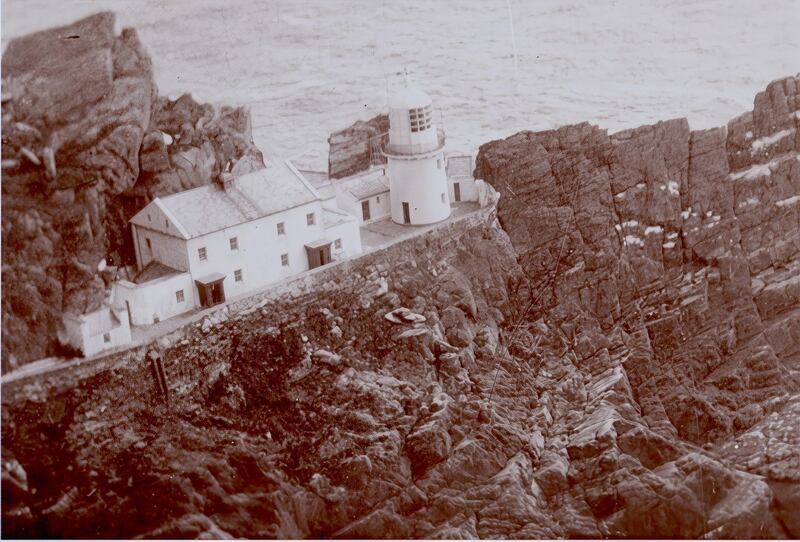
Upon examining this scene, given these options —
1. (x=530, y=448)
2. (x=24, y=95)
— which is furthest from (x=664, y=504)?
(x=24, y=95)

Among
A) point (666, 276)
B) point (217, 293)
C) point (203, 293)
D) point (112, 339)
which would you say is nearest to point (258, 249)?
point (217, 293)

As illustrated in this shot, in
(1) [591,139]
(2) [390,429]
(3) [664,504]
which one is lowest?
(3) [664,504]

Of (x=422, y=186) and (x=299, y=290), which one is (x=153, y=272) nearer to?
(x=299, y=290)

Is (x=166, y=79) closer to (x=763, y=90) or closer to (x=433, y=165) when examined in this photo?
(x=433, y=165)

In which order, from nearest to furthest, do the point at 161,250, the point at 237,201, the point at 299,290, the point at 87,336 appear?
the point at 87,336 < the point at 161,250 < the point at 237,201 < the point at 299,290

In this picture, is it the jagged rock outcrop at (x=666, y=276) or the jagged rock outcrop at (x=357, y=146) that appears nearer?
the jagged rock outcrop at (x=666, y=276)

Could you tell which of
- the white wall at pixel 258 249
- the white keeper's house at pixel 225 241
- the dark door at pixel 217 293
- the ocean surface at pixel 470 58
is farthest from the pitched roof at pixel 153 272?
the ocean surface at pixel 470 58

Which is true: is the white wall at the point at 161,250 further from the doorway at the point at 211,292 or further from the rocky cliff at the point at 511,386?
the rocky cliff at the point at 511,386
